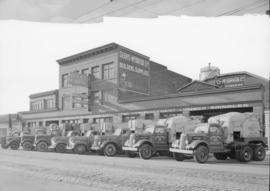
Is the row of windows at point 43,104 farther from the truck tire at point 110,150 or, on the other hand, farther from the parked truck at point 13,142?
the truck tire at point 110,150

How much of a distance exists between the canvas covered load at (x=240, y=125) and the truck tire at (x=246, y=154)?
92 cm

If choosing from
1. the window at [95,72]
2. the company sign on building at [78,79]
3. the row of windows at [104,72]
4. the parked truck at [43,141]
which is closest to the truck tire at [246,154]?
the parked truck at [43,141]

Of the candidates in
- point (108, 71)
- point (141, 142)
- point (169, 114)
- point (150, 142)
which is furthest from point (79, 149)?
point (108, 71)

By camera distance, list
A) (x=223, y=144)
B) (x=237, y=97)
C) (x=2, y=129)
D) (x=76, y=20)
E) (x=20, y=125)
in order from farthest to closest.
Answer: (x=2, y=129)
(x=20, y=125)
(x=237, y=97)
(x=223, y=144)
(x=76, y=20)

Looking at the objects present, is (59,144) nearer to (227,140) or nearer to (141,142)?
(141,142)

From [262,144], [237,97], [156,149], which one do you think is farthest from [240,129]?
[237,97]

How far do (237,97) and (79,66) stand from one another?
2244 cm

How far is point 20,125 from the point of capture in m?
48.0

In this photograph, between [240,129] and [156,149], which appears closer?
[240,129]

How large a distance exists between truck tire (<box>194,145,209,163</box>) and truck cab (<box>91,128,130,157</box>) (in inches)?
257

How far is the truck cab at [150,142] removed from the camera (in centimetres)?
1942

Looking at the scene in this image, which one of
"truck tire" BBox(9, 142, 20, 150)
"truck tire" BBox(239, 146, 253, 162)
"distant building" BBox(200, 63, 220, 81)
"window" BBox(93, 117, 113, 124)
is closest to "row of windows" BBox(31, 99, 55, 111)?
"window" BBox(93, 117, 113, 124)

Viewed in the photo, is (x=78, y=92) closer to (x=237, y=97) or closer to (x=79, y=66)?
(x=79, y=66)

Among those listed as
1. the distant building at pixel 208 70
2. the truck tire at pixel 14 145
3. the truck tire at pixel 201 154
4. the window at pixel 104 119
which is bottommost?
the truck tire at pixel 14 145
